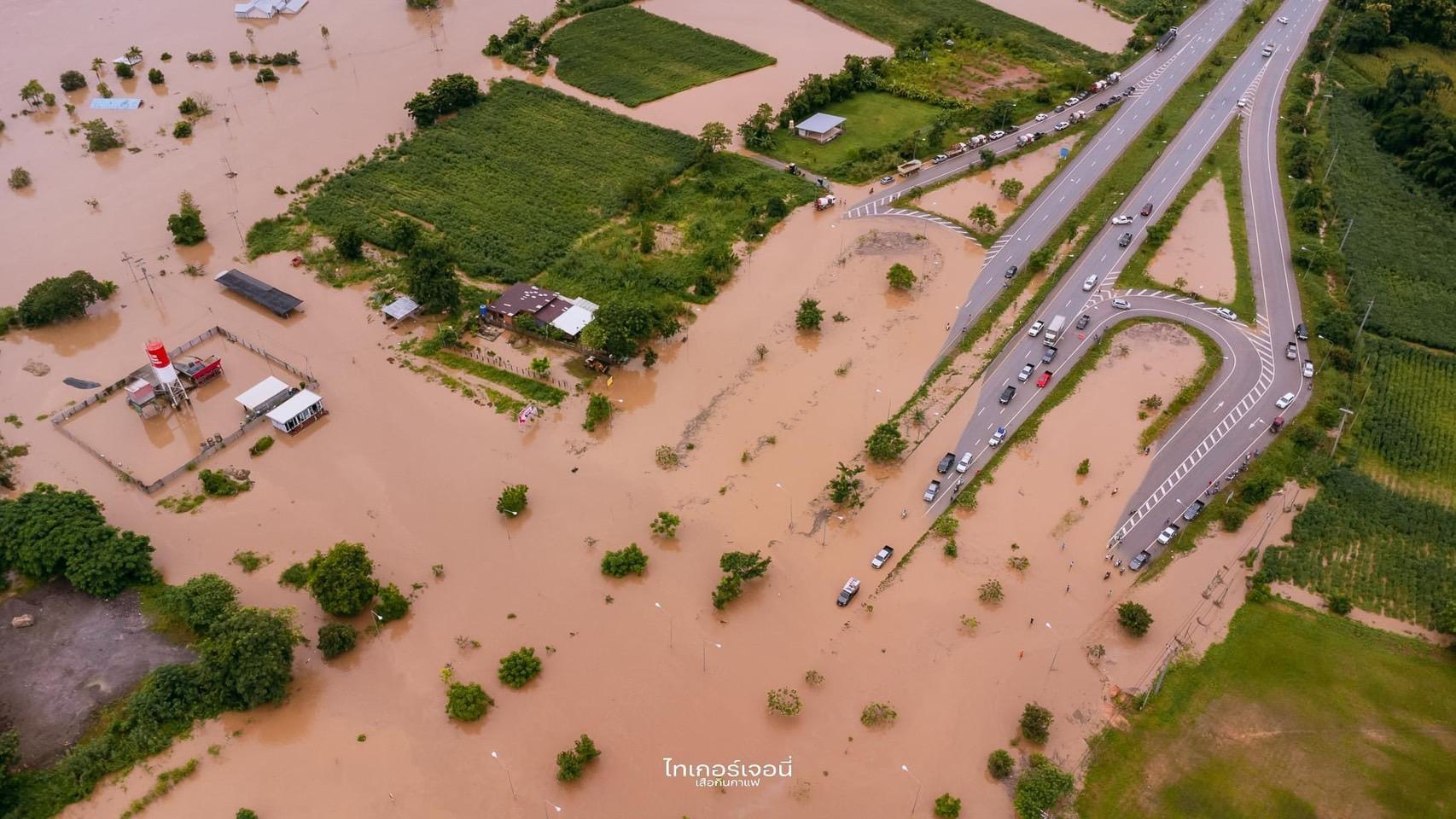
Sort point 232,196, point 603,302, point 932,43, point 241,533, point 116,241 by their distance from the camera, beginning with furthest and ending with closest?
point 932,43, point 232,196, point 116,241, point 603,302, point 241,533

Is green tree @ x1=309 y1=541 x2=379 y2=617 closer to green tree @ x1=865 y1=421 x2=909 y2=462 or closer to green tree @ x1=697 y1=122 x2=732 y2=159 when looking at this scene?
green tree @ x1=865 y1=421 x2=909 y2=462

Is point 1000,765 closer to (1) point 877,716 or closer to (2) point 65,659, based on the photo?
(1) point 877,716

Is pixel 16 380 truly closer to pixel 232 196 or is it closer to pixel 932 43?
pixel 232 196

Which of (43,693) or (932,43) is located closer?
(43,693)

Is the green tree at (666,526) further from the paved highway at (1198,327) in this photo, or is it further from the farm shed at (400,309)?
the farm shed at (400,309)

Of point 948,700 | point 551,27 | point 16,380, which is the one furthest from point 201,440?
point 551,27

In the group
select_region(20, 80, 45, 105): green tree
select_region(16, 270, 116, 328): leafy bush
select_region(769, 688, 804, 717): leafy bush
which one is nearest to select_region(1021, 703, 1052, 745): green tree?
select_region(769, 688, 804, 717): leafy bush

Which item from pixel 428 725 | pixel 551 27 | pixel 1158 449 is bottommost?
pixel 428 725
